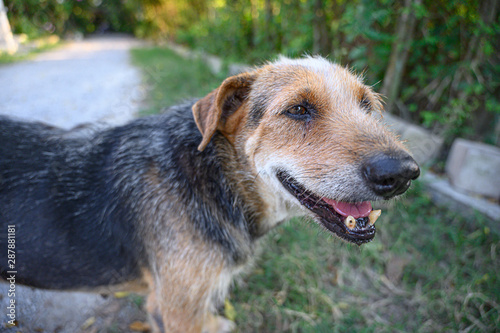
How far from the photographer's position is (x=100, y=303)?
280cm

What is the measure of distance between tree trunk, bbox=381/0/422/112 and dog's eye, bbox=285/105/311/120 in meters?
2.98

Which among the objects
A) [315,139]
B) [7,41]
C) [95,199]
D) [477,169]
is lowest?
[477,169]

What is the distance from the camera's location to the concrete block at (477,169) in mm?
3697

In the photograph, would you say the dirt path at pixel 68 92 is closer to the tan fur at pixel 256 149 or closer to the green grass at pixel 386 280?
the tan fur at pixel 256 149

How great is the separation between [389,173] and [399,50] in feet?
12.0

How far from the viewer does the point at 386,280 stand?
124 inches

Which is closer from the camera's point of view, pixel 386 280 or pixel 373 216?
pixel 373 216

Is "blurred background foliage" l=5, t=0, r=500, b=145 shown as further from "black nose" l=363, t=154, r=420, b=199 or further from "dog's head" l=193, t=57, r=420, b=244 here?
"black nose" l=363, t=154, r=420, b=199

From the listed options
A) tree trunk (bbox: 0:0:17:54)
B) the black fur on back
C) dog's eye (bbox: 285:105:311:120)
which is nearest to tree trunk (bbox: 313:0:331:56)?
dog's eye (bbox: 285:105:311:120)

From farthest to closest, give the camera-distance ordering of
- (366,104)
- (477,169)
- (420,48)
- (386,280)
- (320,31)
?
(320,31)
(420,48)
(477,169)
(386,280)
(366,104)

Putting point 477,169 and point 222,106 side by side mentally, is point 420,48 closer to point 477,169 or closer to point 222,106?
point 477,169

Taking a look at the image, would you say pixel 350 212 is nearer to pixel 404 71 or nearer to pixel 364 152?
pixel 364 152

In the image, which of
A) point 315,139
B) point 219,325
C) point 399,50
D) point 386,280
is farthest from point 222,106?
point 399,50

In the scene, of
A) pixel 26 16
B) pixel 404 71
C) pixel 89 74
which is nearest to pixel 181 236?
pixel 404 71
